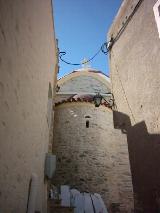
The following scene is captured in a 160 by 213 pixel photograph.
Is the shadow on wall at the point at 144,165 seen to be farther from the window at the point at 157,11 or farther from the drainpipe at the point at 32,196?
the drainpipe at the point at 32,196

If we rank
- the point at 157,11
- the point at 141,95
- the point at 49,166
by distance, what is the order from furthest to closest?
1. the point at 141,95
2. the point at 157,11
3. the point at 49,166

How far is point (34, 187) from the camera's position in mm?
4422

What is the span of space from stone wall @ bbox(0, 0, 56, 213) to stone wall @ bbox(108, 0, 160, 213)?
4415 mm

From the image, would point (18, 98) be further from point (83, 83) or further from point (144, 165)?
point (83, 83)

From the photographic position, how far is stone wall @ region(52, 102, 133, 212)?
9172 millimetres

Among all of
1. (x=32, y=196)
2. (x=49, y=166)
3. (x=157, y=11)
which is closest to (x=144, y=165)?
(x=49, y=166)

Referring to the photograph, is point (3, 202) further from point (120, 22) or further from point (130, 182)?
point (120, 22)

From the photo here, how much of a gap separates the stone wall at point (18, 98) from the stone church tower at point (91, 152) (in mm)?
4894

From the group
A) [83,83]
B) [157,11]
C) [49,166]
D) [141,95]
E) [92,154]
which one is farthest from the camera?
[83,83]

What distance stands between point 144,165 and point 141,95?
2.60 m

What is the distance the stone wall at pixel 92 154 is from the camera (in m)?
9.17

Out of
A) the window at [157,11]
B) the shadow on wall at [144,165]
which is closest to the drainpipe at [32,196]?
the shadow on wall at [144,165]

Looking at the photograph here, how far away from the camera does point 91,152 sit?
32.1 feet

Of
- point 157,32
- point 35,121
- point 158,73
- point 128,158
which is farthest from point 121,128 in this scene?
point 35,121
